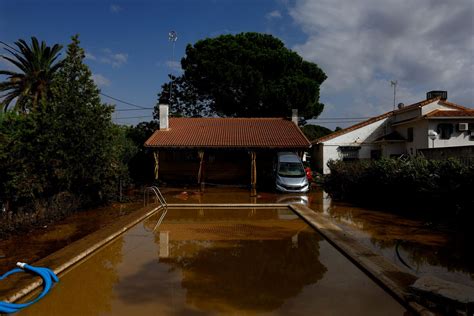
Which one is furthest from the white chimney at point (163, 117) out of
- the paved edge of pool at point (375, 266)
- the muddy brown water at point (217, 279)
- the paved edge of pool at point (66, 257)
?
the paved edge of pool at point (375, 266)

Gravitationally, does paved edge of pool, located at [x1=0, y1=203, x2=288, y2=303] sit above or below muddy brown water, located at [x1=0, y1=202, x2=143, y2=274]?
above

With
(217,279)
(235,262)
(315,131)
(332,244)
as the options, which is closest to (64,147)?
(235,262)

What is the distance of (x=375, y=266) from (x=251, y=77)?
27159mm

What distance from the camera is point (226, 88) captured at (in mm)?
33594

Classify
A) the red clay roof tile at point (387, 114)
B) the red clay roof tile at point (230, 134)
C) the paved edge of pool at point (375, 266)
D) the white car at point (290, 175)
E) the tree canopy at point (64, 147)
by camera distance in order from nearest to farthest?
1. the paved edge of pool at point (375, 266)
2. the tree canopy at point (64, 147)
3. the white car at point (290, 175)
4. the red clay roof tile at point (230, 134)
5. the red clay roof tile at point (387, 114)

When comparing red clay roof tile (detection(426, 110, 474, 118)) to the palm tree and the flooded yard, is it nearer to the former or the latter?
the flooded yard

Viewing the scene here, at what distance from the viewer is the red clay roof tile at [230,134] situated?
867 inches

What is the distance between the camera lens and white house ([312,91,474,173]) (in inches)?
1005

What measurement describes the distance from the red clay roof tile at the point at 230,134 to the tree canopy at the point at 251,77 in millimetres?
6621

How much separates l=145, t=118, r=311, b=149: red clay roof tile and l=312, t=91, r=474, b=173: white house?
16.3ft

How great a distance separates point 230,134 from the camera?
24.2 meters

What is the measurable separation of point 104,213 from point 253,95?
2147cm

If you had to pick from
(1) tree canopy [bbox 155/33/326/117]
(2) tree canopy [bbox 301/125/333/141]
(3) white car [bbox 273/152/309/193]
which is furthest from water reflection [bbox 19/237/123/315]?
(2) tree canopy [bbox 301/125/333/141]

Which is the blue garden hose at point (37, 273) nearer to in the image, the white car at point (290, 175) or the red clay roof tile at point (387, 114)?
the white car at point (290, 175)
